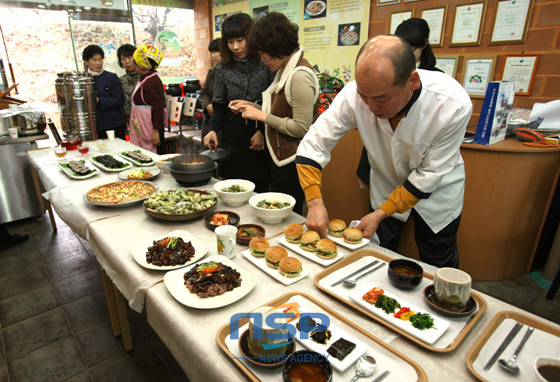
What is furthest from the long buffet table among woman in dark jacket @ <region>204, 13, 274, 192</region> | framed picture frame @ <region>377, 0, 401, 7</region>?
→ framed picture frame @ <region>377, 0, 401, 7</region>

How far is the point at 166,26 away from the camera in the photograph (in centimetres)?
624

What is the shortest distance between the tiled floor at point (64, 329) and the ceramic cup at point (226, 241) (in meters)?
0.94

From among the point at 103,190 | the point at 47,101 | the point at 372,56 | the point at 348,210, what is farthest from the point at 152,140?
the point at 47,101

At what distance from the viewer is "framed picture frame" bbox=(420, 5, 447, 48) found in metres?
3.01

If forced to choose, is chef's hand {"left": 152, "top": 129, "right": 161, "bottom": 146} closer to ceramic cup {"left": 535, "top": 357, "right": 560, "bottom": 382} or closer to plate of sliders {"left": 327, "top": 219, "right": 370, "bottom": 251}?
plate of sliders {"left": 327, "top": 219, "right": 370, "bottom": 251}

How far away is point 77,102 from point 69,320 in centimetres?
237

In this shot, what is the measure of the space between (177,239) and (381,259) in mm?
832

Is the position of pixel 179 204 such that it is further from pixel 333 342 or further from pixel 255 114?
pixel 333 342

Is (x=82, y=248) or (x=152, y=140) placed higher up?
(x=152, y=140)

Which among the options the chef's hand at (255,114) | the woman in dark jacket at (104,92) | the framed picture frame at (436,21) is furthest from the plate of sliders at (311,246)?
the woman in dark jacket at (104,92)

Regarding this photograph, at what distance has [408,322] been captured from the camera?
0.95 m

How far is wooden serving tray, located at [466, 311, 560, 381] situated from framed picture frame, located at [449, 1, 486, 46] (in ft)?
8.79

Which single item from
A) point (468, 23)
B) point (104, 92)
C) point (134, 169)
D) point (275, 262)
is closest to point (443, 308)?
point (275, 262)

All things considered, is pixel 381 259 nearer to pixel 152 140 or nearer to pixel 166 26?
pixel 152 140
